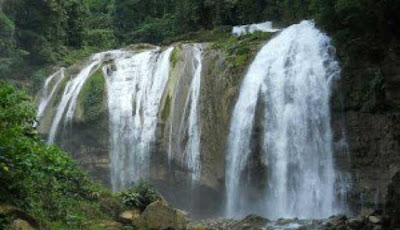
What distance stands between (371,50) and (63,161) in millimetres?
11283

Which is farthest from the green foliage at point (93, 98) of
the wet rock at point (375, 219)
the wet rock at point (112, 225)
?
the wet rock at point (375, 219)

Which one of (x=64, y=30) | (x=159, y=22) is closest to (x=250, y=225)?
(x=64, y=30)

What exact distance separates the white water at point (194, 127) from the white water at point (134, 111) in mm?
1736

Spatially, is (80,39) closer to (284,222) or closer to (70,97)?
(70,97)

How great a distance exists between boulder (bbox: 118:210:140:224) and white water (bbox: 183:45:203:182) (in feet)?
25.8

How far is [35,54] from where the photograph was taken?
1093 inches

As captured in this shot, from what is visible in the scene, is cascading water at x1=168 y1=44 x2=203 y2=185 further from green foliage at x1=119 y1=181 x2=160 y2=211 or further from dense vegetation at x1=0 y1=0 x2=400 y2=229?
green foliage at x1=119 y1=181 x2=160 y2=211

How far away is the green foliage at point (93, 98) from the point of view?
2302 centimetres

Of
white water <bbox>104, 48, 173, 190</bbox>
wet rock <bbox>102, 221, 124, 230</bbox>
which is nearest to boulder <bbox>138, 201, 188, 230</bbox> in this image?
wet rock <bbox>102, 221, 124, 230</bbox>

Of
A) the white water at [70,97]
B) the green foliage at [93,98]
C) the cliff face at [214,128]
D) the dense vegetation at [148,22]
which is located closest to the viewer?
the dense vegetation at [148,22]

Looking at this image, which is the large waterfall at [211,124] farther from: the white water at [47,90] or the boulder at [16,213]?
the boulder at [16,213]

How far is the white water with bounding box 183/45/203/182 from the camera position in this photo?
2020 centimetres

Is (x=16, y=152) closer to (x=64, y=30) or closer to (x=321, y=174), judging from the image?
(x=321, y=174)

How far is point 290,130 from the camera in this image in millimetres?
18406
